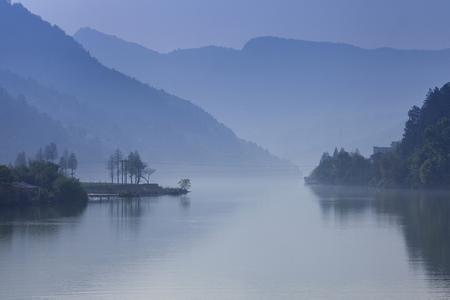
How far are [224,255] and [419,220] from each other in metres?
18.9

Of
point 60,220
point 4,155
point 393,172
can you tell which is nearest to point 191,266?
point 60,220

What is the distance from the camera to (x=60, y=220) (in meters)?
51.5

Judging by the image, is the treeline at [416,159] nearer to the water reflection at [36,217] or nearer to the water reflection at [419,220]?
the water reflection at [419,220]

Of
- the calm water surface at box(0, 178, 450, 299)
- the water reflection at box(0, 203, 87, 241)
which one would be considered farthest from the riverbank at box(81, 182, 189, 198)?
the calm water surface at box(0, 178, 450, 299)

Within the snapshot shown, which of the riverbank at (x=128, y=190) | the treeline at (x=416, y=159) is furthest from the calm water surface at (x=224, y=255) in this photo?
the treeline at (x=416, y=159)

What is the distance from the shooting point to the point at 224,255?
35156 millimetres

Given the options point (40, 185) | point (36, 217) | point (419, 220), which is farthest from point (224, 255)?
point (40, 185)

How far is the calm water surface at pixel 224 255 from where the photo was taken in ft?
89.7

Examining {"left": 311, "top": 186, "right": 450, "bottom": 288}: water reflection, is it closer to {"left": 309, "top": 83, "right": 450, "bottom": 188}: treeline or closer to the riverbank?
{"left": 309, "top": 83, "right": 450, "bottom": 188}: treeline

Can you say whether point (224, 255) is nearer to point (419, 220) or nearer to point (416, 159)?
point (419, 220)

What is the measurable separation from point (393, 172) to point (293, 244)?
65.3m

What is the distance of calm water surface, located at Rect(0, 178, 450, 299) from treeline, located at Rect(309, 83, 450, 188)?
109 feet

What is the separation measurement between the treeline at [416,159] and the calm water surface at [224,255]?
3330 centimetres

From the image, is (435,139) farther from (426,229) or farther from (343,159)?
(426,229)
